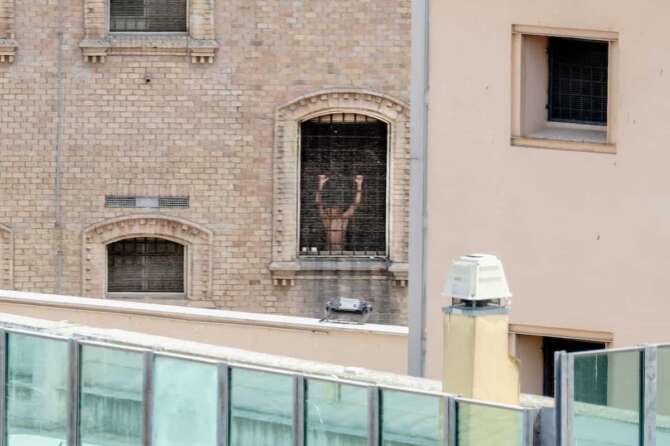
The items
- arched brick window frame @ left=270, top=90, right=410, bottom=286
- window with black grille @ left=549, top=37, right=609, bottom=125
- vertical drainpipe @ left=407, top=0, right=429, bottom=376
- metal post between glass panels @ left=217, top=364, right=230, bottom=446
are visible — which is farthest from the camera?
arched brick window frame @ left=270, top=90, right=410, bottom=286

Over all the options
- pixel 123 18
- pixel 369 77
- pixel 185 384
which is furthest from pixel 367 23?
pixel 185 384

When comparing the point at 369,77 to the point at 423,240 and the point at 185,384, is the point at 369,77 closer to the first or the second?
the point at 423,240

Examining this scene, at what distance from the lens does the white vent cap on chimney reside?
11.7 metres

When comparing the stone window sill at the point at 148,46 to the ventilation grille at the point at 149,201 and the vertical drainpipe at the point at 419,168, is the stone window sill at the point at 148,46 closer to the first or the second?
the ventilation grille at the point at 149,201

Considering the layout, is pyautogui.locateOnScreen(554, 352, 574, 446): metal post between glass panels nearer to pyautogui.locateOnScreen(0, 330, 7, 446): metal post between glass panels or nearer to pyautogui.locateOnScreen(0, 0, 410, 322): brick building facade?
pyautogui.locateOnScreen(0, 330, 7, 446): metal post between glass panels

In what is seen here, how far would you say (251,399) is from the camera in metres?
11.5

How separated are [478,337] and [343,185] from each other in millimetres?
18212

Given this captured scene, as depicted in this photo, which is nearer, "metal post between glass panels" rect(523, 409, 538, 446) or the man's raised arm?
"metal post between glass panels" rect(523, 409, 538, 446)

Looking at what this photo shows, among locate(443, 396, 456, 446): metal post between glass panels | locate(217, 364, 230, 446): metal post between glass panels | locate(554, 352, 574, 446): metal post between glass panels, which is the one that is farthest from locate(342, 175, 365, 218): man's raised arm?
locate(554, 352, 574, 446): metal post between glass panels

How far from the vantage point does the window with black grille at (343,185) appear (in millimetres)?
29625

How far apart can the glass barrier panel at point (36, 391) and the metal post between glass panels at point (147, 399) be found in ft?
1.79

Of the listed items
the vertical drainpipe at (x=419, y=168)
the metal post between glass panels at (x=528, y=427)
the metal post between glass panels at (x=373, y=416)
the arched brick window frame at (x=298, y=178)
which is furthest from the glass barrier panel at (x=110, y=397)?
the arched brick window frame at (x=298, y=178)

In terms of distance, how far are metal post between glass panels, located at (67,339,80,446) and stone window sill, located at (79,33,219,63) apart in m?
17.6

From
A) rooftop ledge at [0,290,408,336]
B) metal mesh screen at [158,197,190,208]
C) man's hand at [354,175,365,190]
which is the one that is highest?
man's hand at [354,175,365,190]
